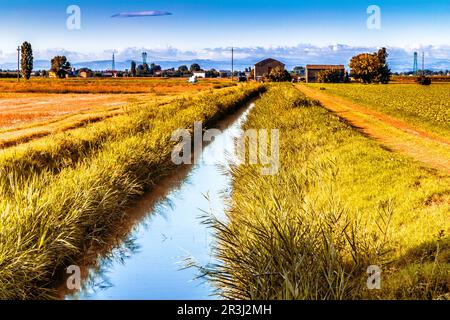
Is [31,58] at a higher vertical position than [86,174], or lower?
higher

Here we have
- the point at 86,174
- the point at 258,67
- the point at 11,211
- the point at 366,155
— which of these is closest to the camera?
the point at 11,211

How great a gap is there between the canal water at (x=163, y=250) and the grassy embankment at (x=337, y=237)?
1.61ft

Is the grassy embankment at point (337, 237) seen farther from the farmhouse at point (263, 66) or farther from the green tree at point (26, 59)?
the farmhouse at point (263, 66)

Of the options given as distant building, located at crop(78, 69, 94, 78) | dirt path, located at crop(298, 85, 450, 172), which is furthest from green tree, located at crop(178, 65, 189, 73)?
dirt path, located at crop(298, 85, 450, 172)

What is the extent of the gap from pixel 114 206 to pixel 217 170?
512 cm

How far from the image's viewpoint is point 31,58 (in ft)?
319

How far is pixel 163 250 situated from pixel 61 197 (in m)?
1.59

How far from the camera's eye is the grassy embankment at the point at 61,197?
6.15 meters

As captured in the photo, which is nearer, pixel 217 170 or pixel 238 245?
pixel 238 245

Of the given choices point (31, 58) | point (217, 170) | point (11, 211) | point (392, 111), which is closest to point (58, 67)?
point (31, 58)

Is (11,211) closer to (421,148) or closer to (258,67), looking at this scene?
(421,148)

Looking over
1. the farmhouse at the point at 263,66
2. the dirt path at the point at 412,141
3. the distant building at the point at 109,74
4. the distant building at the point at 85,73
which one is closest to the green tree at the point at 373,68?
the farmhouse at the point at 263,66

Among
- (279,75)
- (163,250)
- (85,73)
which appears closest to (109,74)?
(85,73)
